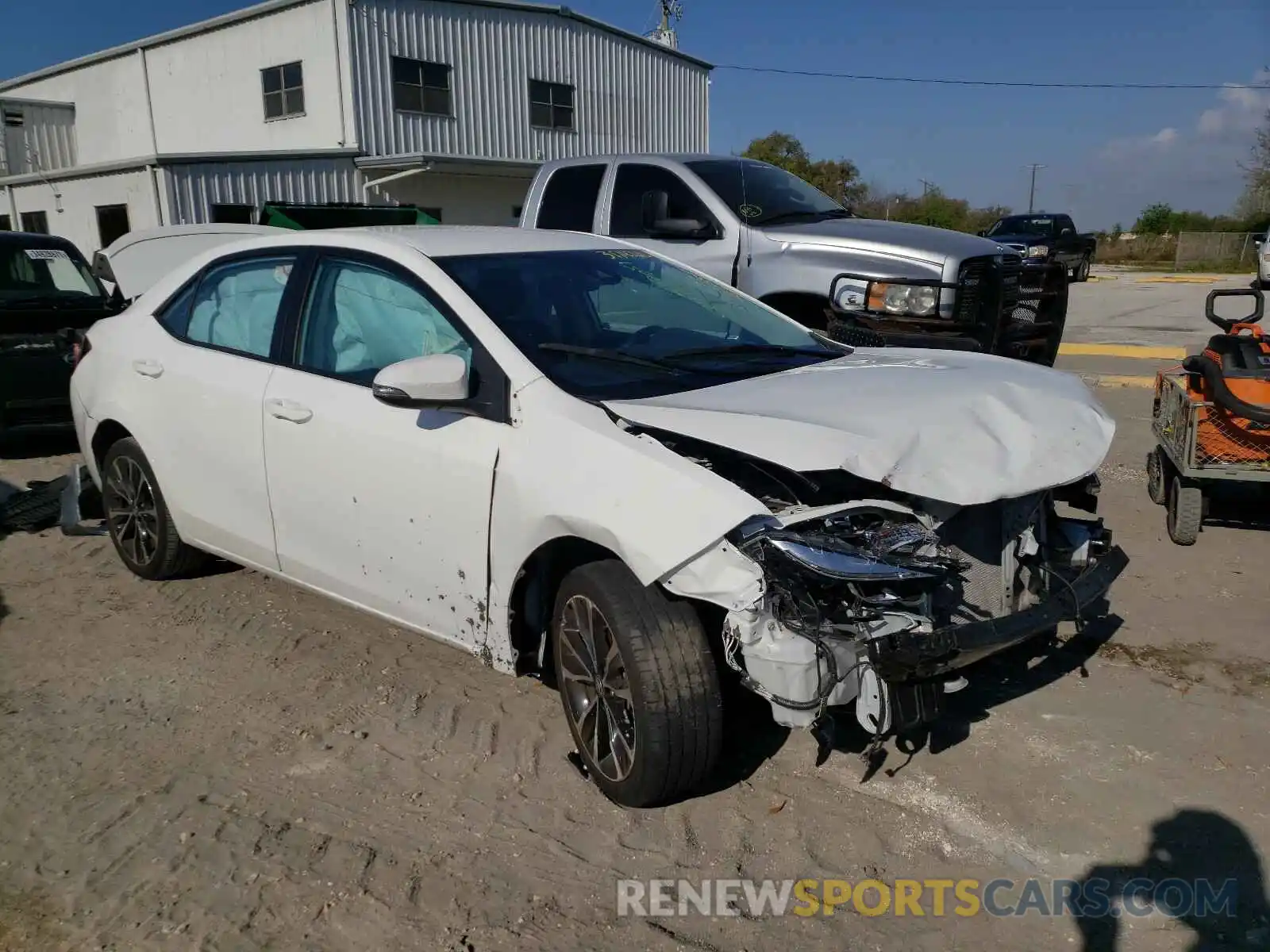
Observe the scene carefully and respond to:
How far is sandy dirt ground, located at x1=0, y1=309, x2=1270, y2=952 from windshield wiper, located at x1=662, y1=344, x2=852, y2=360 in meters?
1.38

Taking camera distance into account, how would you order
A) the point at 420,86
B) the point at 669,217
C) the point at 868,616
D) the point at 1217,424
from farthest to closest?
the point at 420,86 → the point at 669,217 → the point at 1217,424 → the point at 868,616

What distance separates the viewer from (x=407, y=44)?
22.4 m

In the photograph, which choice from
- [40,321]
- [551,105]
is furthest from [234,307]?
[551,105]

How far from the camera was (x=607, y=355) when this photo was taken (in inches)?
147

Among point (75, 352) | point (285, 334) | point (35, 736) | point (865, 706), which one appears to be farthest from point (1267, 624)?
point (75, 352)

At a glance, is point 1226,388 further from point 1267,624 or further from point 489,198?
point 489,198

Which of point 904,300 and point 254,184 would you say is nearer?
point 904,300

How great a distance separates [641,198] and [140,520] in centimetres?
444

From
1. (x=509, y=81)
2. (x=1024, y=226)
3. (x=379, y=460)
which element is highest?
(x=509, y=81)

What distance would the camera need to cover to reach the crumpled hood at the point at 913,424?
302 cm

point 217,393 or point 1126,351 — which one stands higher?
point 217,393

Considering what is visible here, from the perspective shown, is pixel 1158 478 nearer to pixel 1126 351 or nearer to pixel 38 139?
pixel 1126 351

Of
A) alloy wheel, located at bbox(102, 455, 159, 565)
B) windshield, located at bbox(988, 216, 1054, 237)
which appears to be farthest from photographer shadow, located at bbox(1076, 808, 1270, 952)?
windshield, located at bbox(988, 216, 1054, 237)

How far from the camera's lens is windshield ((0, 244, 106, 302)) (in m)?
8.63
